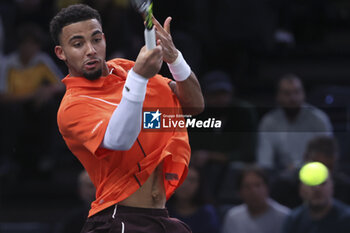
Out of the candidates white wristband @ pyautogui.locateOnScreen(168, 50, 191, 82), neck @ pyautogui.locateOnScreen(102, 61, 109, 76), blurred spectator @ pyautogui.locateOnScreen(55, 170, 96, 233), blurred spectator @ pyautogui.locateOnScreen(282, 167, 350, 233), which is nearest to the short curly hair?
neck @ pyautogui.locateOnScreen(102, 61, 109, 76)

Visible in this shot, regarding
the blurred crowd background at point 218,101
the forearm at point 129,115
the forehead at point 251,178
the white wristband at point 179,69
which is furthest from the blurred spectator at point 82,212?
the forearm at point 129,115

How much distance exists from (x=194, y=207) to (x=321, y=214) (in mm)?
940

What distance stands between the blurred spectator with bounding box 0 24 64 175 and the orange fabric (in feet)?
11.4

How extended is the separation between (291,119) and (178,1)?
1.55 m

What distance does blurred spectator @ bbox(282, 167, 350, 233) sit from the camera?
5.14 metres

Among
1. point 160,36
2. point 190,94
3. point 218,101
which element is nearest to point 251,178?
point 218,101

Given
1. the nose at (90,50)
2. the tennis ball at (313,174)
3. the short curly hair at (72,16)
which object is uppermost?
the short curly hair at (72,16)

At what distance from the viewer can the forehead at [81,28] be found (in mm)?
3262

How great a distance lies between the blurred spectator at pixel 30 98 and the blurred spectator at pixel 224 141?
62.6 inches

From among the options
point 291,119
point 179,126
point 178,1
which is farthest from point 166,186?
point 178,1

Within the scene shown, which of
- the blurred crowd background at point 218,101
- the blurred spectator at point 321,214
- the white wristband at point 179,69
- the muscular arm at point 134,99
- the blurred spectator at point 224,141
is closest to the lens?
the muscular arm at point 134,99

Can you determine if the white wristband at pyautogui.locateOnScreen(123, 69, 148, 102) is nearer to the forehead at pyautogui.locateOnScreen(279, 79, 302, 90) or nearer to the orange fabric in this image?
the orange fabric

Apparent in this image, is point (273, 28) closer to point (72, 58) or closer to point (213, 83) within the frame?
point (213, 83)

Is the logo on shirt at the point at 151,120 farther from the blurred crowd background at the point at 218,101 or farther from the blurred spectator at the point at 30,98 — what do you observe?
the blurred spectator at the point at 30,98
